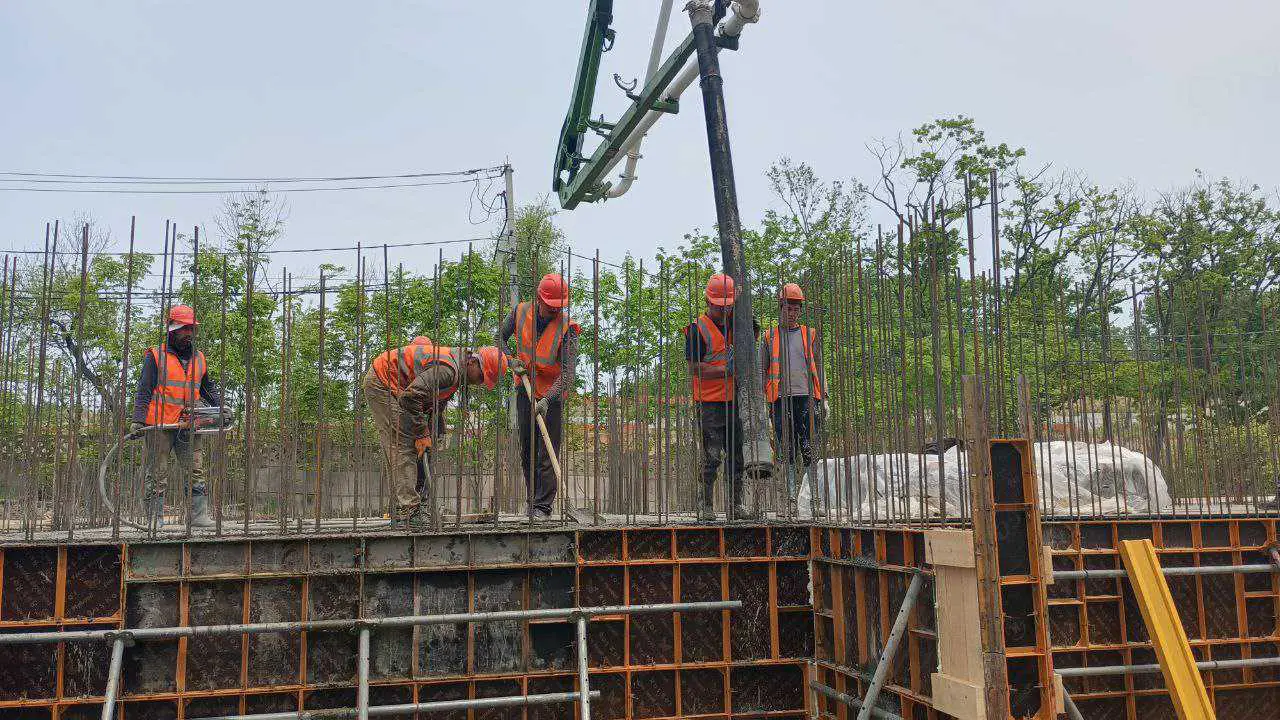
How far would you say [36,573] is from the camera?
19.0ft

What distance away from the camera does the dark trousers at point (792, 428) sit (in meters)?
7.62

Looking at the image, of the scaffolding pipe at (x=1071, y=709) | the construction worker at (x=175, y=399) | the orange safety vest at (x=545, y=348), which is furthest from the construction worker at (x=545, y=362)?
the scaffolding pipe at (x=1071, y=709)

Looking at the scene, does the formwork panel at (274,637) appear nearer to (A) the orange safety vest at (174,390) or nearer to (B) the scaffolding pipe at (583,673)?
(B) the scaffolding pipe at (583,673)

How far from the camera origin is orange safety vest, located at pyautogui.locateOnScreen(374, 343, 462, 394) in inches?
280

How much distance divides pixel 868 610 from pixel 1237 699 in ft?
10.8

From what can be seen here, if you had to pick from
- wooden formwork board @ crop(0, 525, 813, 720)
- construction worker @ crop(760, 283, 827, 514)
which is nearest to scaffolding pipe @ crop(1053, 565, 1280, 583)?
wooden formwork board @ crop(0, 525, 813, 720)

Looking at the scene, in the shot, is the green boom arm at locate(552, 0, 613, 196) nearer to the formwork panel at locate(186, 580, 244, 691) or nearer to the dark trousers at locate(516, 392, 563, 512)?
the dark trousers at locate(516, 392, 563, 512)

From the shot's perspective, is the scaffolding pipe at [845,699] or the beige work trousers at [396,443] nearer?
the scaffolding pipe at [845,699]

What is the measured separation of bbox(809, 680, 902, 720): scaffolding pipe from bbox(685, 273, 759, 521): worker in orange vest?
1730 millimetres

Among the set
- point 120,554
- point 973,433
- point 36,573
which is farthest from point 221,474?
point 973,433

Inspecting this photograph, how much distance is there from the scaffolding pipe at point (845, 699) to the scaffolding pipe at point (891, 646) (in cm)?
6

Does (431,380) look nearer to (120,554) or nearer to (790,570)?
(120,554)

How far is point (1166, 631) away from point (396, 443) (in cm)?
572

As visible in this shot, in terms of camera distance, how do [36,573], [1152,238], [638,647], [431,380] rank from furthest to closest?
[1152,238] < [431,380] < [638,647] < [36,573]
